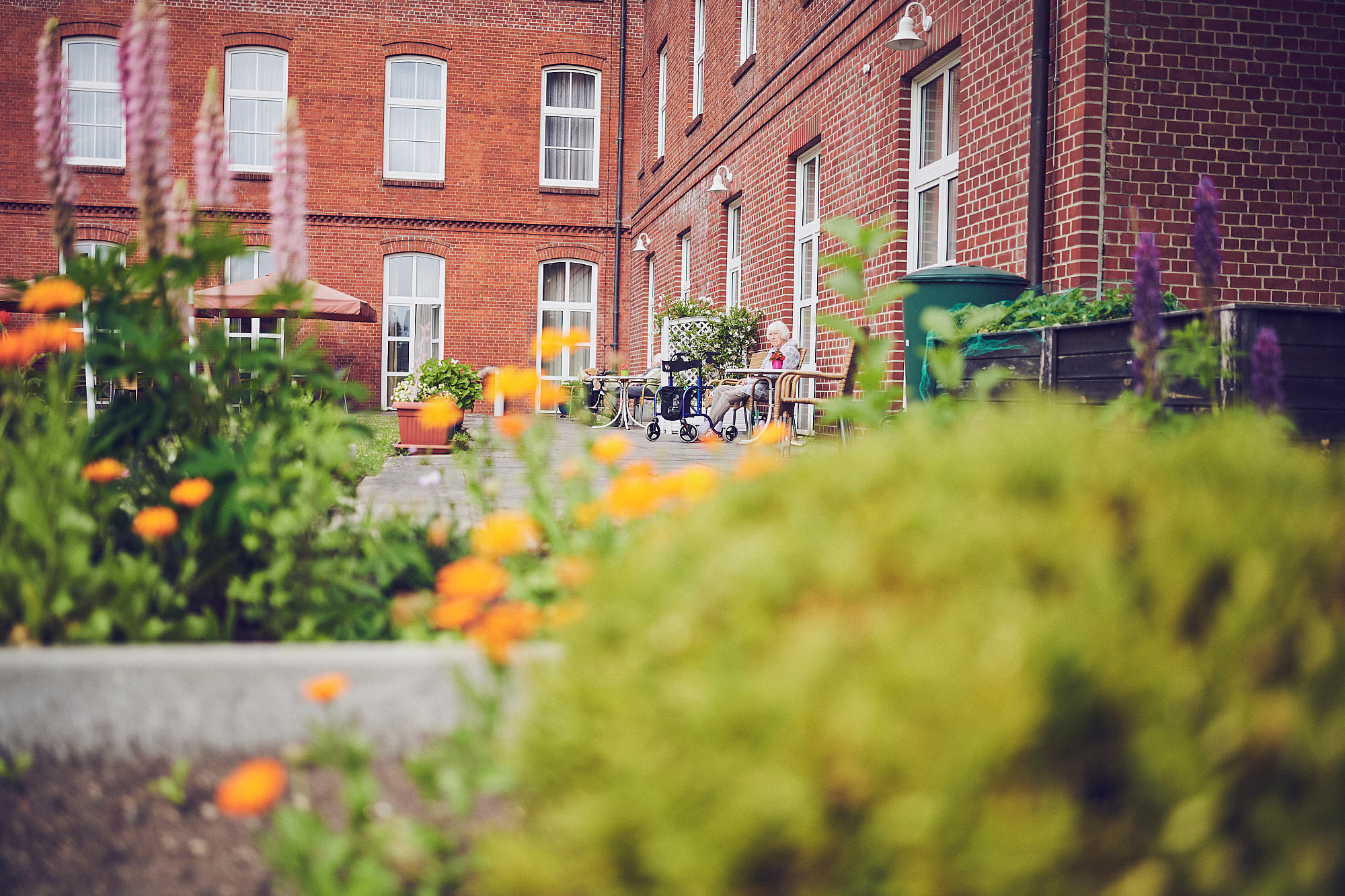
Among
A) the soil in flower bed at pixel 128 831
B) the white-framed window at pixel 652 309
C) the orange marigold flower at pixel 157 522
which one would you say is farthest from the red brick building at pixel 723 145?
the soil in flower bed at pixel 128 831

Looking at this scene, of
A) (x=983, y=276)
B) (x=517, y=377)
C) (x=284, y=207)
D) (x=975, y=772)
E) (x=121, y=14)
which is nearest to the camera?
(x=975, y=772)

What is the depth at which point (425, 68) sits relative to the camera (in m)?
18.2

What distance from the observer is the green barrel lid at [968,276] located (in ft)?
17.9

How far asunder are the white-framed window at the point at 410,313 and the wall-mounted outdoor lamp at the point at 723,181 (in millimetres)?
7364

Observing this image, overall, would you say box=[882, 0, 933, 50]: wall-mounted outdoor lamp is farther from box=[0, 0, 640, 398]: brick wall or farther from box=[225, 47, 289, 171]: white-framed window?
box=[225, 47, 289, 171]: white-framed window

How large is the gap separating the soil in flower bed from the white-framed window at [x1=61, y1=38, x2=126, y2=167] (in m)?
18.7

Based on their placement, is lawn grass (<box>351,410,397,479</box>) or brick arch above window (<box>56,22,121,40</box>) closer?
lawn grass (<box>351,410,397,479</box>)

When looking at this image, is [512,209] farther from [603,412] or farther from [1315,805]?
[1315,805]

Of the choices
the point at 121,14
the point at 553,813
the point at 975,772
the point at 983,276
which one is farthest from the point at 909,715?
the point at 121,14

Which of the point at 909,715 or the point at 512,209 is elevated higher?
the point at 512,209

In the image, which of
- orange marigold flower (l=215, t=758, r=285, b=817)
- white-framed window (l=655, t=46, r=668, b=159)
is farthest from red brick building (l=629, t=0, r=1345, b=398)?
white-framed window (l=655, t=46, r=668, b=159)

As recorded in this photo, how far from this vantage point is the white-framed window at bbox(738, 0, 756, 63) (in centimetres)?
1204

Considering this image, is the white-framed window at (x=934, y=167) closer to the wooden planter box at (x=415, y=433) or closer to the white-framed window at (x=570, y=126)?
the wooden planter box at (x=415, y=433)

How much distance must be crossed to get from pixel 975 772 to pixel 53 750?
5.04 feet
